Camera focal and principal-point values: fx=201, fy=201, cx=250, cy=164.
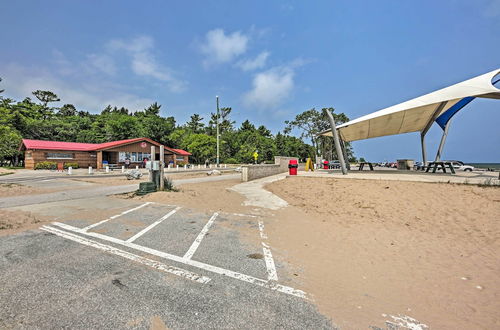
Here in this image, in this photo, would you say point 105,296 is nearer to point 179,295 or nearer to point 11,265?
point 179,295

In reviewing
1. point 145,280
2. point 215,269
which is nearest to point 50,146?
point 145,280

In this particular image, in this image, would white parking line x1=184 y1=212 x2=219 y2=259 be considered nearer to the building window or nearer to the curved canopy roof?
the curved canopy roof

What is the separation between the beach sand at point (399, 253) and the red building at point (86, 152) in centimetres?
3058

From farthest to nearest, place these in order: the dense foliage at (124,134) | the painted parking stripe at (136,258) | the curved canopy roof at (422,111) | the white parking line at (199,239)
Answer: the dense foliage at (124,134) < the curved canopy roof at (422,111) < the white parking line at (199,239) < the painted parking stripe at (136,258)

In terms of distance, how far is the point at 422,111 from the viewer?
13.3 metres

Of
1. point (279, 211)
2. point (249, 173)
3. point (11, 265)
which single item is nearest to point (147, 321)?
point (11, 265)

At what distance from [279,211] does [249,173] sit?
902 cm

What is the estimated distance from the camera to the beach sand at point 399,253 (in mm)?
2348

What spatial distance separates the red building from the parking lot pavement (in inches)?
1142

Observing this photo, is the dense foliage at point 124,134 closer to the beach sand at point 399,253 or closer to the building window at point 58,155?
the building window at point 58,155

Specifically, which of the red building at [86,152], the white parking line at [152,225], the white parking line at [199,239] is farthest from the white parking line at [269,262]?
the red building at [86,152]

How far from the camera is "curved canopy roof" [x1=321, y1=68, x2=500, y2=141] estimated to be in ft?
33.1

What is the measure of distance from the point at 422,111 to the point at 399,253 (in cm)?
1367

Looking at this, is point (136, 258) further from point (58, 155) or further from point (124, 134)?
point (124, 134)
